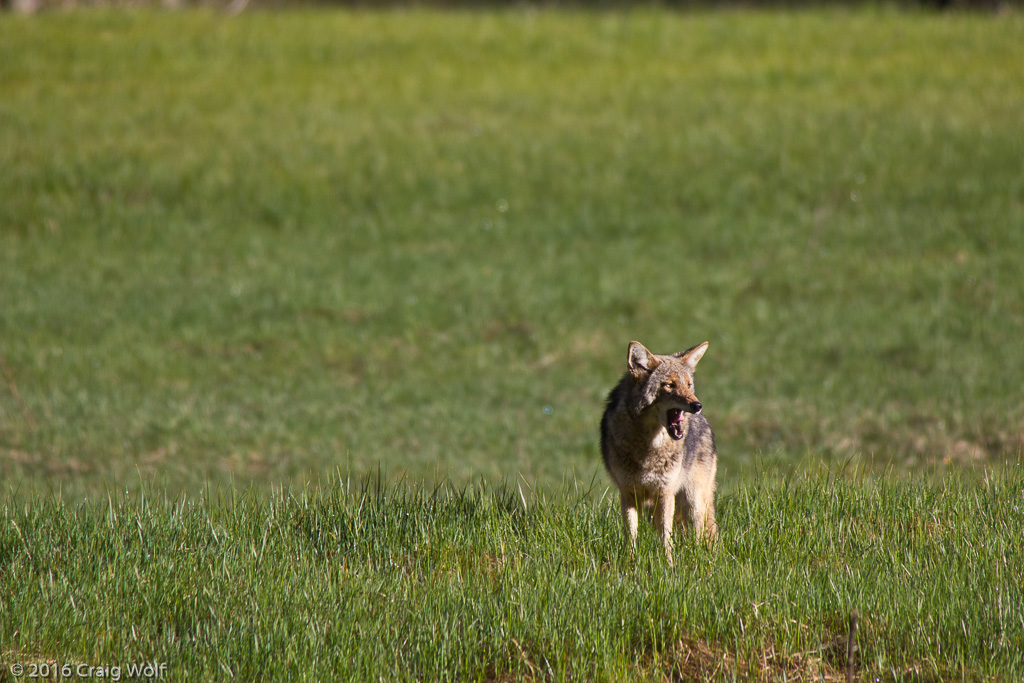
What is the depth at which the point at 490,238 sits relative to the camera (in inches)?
614

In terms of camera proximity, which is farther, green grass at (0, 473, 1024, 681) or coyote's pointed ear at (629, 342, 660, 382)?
coyote's pointed ear at (629, 342, 660, 382)

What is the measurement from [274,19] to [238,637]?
22643 millimetres

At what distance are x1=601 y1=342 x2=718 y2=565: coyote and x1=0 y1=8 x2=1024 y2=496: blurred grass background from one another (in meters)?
2.12

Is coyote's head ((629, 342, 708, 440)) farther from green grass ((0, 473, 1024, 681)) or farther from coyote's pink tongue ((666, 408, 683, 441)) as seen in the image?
green grass ((0, 473, 1024, 681))

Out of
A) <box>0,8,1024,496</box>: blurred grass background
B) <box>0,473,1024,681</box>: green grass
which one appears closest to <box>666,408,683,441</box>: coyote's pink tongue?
<box>0,473,1024,681</box>: green grass

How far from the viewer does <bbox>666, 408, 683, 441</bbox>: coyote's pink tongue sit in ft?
15.3

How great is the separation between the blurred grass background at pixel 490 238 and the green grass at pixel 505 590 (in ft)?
5.86

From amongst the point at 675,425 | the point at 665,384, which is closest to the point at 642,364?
the point at 665,384

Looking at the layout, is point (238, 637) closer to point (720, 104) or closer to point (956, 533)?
point (956, 533)

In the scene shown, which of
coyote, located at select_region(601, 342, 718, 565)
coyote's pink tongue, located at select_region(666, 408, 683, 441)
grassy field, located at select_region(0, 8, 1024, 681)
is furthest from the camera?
coyote, located at select_region(601, 342, 718, 565)

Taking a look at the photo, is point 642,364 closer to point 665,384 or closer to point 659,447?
point 665,384

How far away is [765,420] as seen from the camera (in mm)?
10438

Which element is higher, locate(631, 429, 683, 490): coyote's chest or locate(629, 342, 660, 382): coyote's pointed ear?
locate(629, 342, 660, 382): coyote's pointed ear

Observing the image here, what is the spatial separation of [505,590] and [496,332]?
8.39 meters
